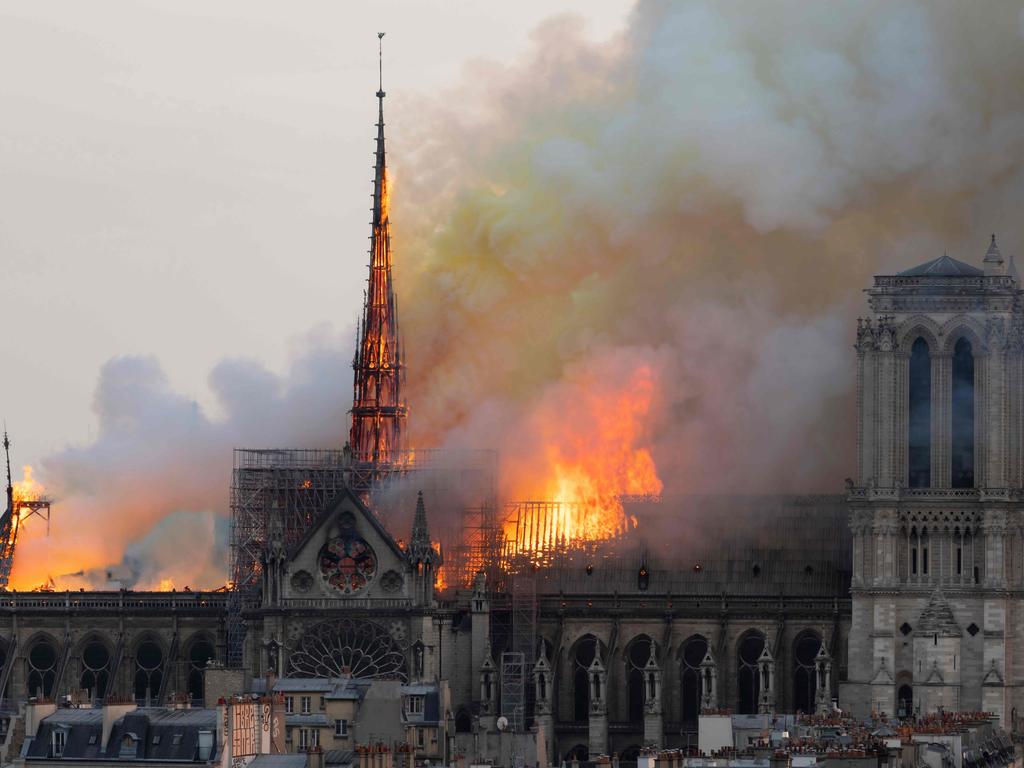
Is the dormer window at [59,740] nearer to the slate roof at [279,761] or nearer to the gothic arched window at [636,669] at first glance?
the slate roof at [279,761]

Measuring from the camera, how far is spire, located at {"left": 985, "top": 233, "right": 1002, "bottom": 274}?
519ft

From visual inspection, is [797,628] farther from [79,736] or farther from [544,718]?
[79,736]

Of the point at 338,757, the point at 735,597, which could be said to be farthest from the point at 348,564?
the point at 338,757

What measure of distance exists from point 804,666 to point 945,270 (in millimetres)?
14961

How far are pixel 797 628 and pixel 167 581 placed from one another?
1526 inches

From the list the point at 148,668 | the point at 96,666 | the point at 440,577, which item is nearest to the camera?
the point at 440,577

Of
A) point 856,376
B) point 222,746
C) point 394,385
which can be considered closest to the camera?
point 222,746

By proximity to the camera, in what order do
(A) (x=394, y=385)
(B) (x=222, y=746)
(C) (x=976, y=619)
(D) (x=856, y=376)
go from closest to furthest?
(B) (x=222, y=746) → (C) (x=976, y=619) → (D) (x=856, y=376) → (A) (x=394, y=385)

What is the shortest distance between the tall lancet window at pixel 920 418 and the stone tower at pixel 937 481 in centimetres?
3

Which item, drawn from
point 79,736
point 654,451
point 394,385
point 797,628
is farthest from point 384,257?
point 79,736

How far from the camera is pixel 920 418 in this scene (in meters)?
157

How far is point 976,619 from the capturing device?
156125 mm

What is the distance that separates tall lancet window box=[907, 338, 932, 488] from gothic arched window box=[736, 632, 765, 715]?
8.73 metres

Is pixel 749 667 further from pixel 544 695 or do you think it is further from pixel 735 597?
pixel 544 695
